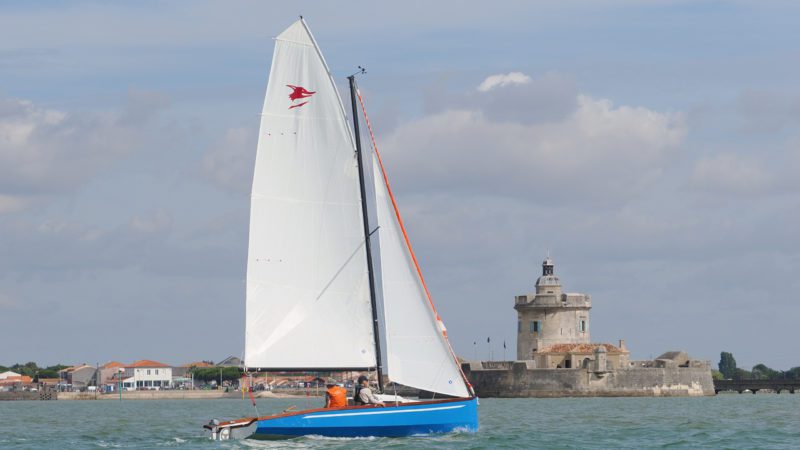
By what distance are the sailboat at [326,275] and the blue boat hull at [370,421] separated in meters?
0.02

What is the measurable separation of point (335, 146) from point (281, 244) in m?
2.37

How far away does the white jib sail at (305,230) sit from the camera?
28.4 m

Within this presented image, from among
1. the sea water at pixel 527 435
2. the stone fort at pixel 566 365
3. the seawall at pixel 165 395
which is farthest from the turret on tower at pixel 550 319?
the seawall at pixel 165 395

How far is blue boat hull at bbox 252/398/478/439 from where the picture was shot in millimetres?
27922

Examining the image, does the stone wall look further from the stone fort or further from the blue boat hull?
the blue boat hull

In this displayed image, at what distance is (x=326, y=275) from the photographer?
2912cm

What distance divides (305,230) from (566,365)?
60.2 metres

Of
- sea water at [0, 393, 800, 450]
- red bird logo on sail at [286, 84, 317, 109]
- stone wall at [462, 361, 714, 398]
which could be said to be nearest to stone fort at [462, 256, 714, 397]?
stone wall at [462, 361, 714, 398]

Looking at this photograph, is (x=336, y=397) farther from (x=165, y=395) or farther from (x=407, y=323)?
(x=165, y=395)

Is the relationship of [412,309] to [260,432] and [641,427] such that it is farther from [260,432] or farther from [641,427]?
[641,427]

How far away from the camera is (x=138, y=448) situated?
30.2m

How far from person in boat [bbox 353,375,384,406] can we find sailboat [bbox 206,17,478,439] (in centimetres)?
31

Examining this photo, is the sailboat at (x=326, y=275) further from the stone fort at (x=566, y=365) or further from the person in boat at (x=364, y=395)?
the stone fort at (x=566, y=365)

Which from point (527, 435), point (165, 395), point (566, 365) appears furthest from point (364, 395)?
point (165, 395)
